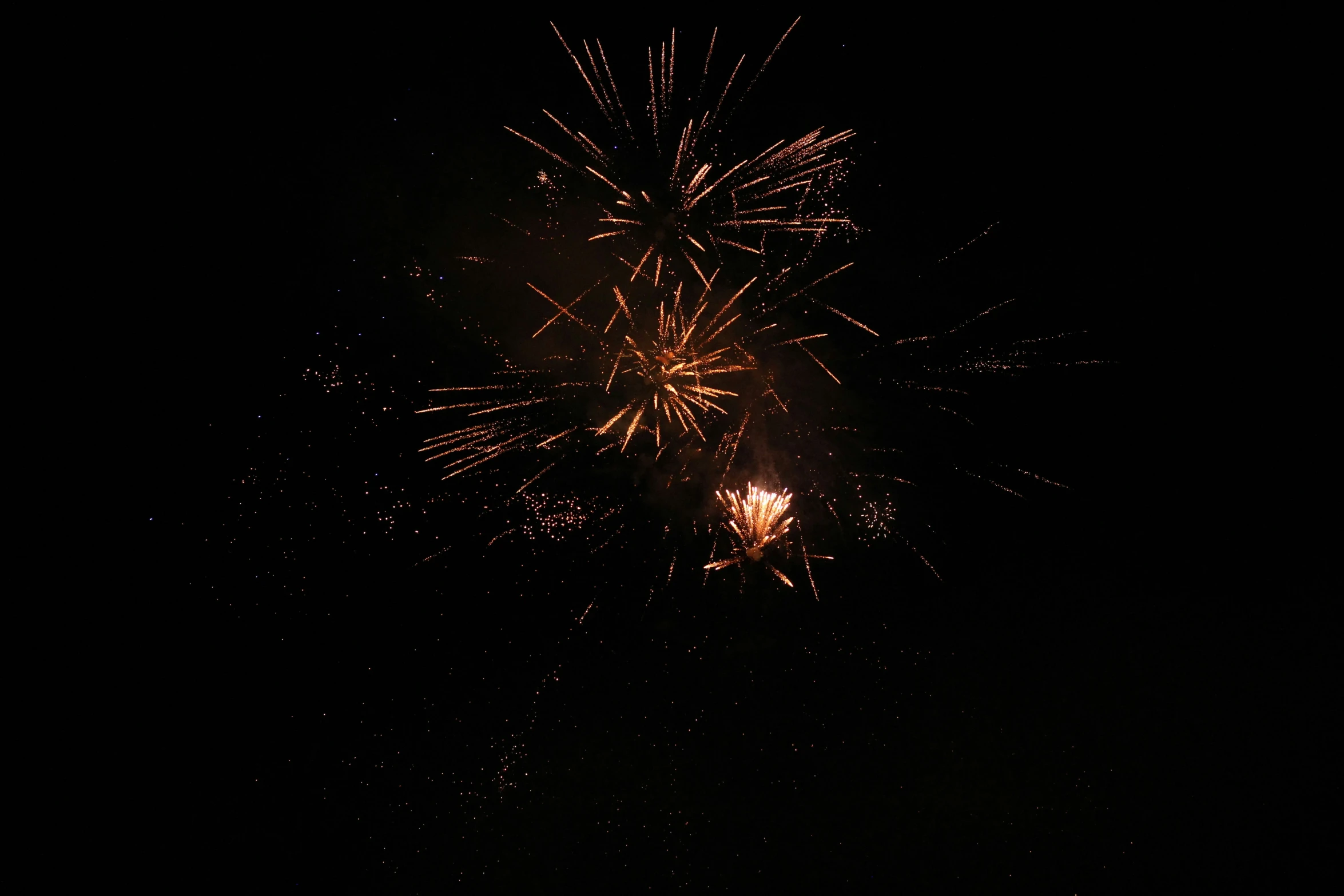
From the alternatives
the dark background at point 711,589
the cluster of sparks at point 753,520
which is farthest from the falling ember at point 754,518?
the dark background at point 711,589

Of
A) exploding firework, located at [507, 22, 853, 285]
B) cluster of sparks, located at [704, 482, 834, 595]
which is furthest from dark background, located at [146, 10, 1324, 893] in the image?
cluster of sparks, located at [704, 482, 834, 595]

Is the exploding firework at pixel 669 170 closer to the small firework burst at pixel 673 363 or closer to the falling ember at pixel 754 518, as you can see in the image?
the small firework burst at pixel 673 363

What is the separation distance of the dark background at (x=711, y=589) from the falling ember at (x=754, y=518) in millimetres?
271

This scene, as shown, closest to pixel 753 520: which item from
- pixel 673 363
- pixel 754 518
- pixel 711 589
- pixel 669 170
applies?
pixel 754 518

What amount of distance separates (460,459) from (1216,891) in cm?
357

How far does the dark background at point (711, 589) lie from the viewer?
1.99m

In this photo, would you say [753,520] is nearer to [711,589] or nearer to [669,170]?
[711,589]

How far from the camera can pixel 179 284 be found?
1.94m

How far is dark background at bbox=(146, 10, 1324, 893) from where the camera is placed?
1988 millimetres

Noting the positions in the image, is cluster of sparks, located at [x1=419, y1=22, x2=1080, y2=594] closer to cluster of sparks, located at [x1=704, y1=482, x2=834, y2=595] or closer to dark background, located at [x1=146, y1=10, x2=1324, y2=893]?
cluster of sparks, located at [x1=704, y1=482, x2=834, y2=595]

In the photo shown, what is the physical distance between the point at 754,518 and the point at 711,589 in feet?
1.17

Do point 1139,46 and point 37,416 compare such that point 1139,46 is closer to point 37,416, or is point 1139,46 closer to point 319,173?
point 319,173

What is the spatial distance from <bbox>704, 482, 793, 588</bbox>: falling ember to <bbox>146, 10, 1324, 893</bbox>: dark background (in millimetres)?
271

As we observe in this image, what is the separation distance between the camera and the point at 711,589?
2.24 m
